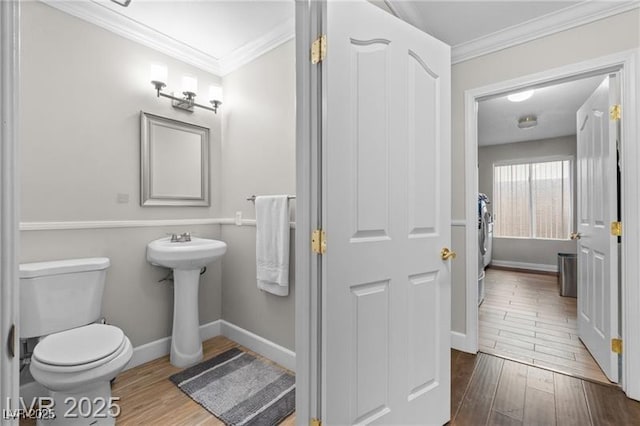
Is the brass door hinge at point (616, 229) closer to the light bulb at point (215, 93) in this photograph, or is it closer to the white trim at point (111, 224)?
the white trim at point (111, 224)

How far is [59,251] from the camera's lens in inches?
71.6

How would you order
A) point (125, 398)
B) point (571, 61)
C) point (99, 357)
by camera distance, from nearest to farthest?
point (99, 357) → point (125, 398) → point (571, 61)

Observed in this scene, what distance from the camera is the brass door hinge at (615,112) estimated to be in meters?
1.88

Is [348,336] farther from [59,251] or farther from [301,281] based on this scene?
[59,251]

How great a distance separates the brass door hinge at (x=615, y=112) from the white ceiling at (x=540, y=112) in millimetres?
884

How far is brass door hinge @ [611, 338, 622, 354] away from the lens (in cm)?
188

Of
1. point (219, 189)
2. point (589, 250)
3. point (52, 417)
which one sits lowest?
point (52, 417)

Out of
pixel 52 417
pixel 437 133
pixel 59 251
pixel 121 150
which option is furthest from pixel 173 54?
pixel 52 417

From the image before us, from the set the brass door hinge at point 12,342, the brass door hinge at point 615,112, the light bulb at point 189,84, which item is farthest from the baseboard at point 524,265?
the brass door hinge at point 12,342

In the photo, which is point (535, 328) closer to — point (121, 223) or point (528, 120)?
point (528, 120)

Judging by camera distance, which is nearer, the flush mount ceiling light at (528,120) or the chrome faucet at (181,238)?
the chrome faucet at (181,238)

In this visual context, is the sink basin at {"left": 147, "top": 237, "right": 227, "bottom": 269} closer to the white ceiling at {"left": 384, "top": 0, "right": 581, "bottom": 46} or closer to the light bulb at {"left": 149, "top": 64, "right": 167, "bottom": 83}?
the light bulb at {"left": 149, "top": 64, "right": 167, "bottom": 83}

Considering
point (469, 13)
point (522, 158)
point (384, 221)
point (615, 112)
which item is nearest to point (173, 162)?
point (384, 221)

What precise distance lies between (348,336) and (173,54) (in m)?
2.48
